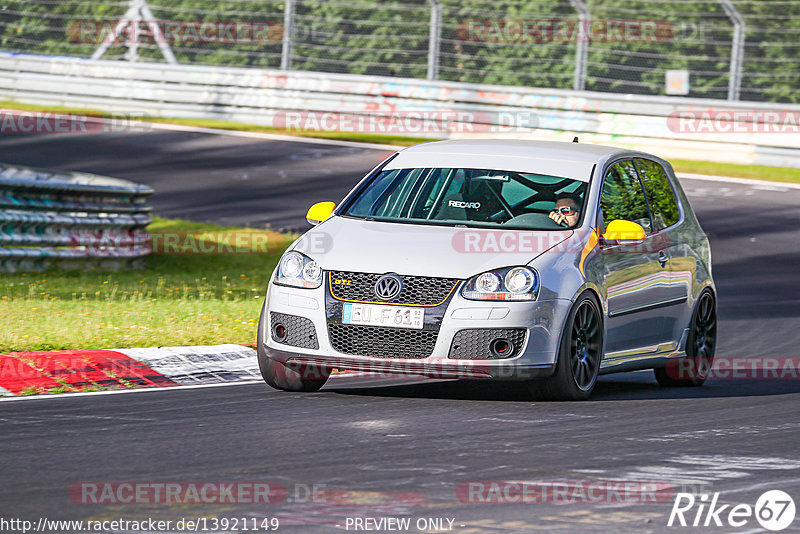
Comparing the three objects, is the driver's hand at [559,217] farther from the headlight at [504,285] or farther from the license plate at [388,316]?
the license plate at [388,316]

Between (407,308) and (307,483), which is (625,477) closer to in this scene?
(307,483)

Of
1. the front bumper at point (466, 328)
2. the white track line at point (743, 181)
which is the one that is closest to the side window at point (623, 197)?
the front bumper at point (466, 328)

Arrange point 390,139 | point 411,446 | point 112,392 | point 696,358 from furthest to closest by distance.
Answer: point 390,139
point 696,358
point 112,392
point 411,446

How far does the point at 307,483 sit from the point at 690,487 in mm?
1635

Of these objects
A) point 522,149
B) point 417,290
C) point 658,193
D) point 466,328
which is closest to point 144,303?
point 522,149

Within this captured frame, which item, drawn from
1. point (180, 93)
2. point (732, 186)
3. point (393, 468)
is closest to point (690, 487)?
point (393, 468)

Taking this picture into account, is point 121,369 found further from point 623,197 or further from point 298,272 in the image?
point 623,197

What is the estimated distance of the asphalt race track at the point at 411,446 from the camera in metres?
5.95

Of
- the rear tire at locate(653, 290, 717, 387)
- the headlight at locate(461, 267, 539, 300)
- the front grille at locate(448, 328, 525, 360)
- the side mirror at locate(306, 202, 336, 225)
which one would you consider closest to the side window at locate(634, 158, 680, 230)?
the rear tire at locate(653, 290, 717, 387)

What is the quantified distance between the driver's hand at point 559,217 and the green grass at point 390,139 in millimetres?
15047

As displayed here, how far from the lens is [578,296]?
29.1 ft

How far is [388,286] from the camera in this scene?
8.56 metres

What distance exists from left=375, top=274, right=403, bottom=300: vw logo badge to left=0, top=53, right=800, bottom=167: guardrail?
1671cm

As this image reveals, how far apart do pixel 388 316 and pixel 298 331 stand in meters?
0.60
